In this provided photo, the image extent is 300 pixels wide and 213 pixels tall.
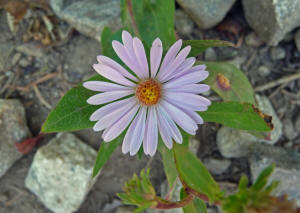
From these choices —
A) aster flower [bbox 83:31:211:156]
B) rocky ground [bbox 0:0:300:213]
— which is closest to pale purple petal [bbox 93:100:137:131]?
aster flower [bbox 83:31:211:156]

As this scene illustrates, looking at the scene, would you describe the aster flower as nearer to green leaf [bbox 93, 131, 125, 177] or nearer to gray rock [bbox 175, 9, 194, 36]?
green leaf [bbox 93, 131, 125, 177]

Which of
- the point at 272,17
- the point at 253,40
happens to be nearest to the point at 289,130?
the point at 253,40

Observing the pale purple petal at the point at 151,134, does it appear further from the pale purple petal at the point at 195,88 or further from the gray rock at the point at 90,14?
the gray rock at the point at 90,14

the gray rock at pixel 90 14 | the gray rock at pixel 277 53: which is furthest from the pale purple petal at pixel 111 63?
the gray rock at pixel 277 53

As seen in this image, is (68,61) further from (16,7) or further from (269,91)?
(269,91)

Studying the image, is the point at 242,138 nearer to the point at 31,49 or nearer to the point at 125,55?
the point at 125,55

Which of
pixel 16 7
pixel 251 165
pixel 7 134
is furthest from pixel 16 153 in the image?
pixel 251 165

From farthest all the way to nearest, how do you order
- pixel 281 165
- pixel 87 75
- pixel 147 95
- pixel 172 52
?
pixel 87 75
pixel 281 165
pixel 147 95
pixel 172 52
